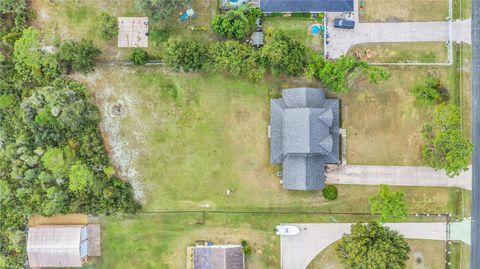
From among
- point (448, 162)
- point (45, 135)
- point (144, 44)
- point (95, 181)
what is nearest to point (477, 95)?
point (448, 162)

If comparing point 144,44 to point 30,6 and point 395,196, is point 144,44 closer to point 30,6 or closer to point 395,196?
point 30,6

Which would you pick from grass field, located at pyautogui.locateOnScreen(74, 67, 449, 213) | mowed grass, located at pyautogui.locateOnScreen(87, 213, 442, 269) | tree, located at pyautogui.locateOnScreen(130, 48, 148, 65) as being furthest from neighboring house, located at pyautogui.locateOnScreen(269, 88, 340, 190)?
tree, located at pyautogui.locateOnScreen(130, 48, 148, 65)

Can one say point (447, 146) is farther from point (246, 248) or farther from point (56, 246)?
point (56, 246)

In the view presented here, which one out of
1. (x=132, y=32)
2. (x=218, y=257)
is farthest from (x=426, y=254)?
A: (x=132, y=32)

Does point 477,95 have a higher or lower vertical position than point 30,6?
lower

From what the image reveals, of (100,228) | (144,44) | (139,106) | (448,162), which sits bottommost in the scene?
(100,228)

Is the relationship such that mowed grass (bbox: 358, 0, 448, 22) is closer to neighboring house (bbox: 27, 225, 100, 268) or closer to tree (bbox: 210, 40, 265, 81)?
tree (bbox: 210, 40, 265, 81)
